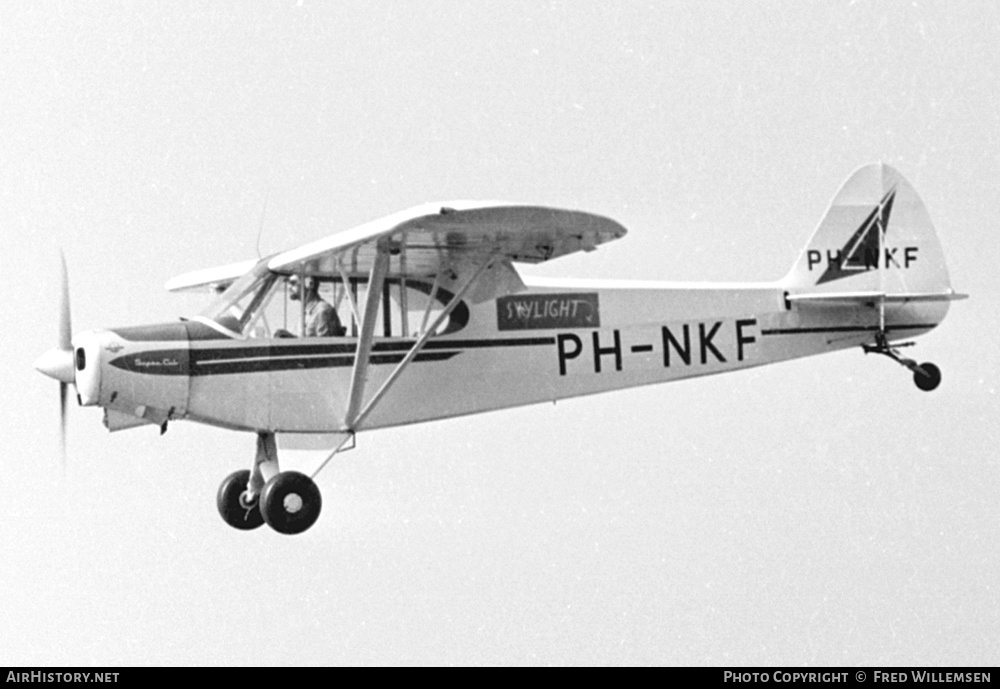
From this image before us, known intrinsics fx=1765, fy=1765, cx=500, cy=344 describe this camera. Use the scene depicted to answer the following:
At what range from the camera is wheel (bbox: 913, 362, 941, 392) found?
16094 mm

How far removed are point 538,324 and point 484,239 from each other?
4.73ft

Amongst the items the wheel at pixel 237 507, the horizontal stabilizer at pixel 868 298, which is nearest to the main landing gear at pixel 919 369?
the horizontal stabilizer at pixel 868 298

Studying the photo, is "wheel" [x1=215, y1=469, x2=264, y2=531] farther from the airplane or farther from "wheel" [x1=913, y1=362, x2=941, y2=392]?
"wheel" [x1=913, y1=362, x2=941, y2=392]

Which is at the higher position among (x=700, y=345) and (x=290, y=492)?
(x=700, y=345)

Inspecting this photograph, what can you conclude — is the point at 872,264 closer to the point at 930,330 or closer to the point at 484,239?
the point at 930,330

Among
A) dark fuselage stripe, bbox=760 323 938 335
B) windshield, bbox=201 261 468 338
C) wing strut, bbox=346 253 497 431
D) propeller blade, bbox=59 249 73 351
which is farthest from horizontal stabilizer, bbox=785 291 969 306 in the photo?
propeller blade, bbox=59 249 73 351

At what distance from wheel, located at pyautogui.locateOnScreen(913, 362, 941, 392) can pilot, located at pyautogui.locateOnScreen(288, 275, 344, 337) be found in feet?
17.8

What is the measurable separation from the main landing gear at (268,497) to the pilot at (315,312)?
930mm

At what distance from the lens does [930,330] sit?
1633 cm

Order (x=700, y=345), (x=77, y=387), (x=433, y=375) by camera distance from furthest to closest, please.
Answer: (x=700, y=345) < (x=433, y=375) < (x=77, y=387)

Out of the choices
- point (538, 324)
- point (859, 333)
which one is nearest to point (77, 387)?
point (538, 324)

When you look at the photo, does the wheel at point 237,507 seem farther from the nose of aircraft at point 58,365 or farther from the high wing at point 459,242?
the high wing at point 459,242

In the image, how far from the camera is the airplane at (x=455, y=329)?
44.7 feet

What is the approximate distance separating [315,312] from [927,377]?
18.8 ft
